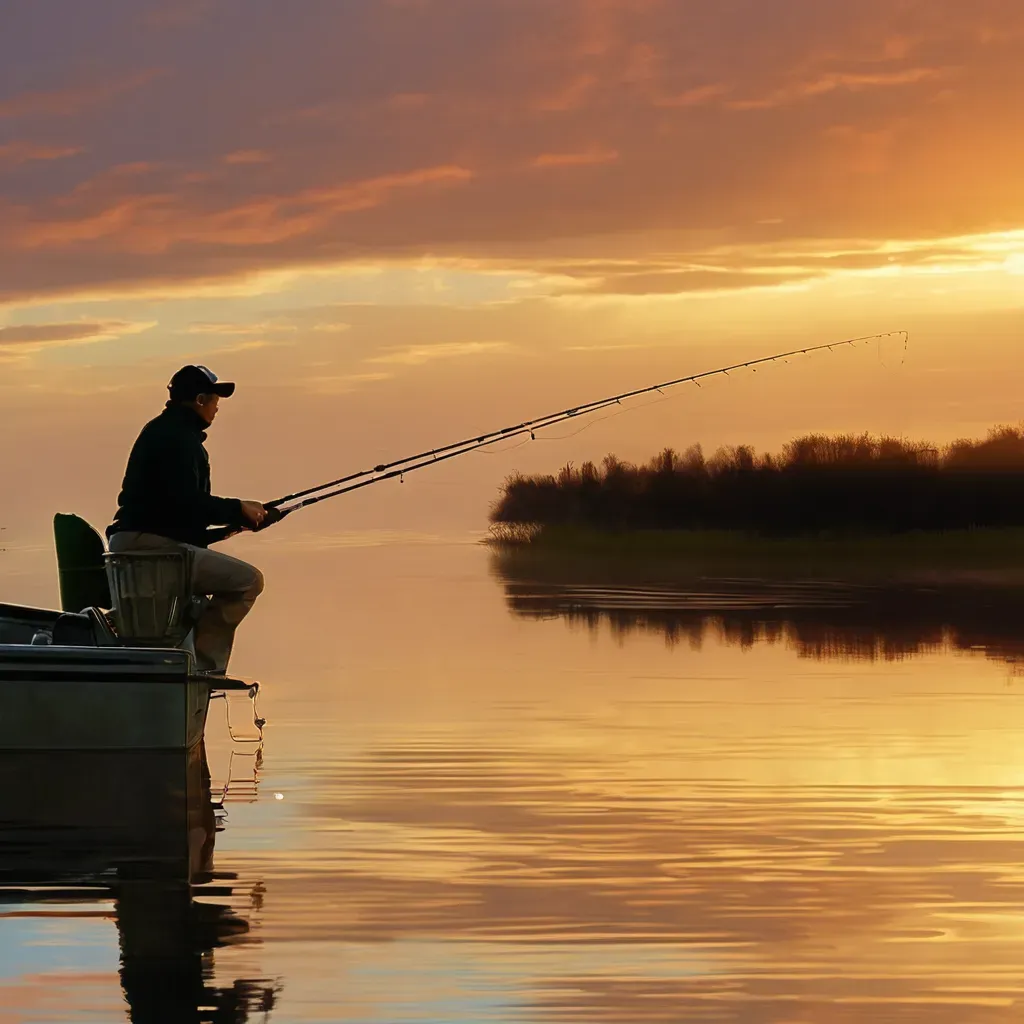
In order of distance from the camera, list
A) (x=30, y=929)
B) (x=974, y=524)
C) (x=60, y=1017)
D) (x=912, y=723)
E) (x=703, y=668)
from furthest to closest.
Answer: (x=974, y=524)
(x=703, y=668)
(x=912, y=723)
(x=30, y=929)
(x=60, y=1017)

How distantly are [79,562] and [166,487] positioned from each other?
1.43m

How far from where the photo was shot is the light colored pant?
1027 centimetres

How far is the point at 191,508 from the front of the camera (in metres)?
10.3

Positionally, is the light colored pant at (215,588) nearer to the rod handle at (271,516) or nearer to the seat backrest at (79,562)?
the rod handle at (271,516)

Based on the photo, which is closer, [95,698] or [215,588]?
[95,698]

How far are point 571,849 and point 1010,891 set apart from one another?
1764 mm

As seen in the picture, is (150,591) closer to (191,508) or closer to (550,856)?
(191,508)

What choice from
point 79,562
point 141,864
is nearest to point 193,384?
point 79,562

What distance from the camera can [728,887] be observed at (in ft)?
24.0

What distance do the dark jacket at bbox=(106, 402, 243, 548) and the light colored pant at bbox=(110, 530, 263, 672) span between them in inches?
3.3

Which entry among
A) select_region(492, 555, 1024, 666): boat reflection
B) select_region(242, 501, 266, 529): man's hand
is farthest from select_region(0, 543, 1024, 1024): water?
select_region(492, 555, 1024, 666): boat reflection

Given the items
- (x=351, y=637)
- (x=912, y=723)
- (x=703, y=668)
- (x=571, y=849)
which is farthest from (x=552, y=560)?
(x=571, y=849)

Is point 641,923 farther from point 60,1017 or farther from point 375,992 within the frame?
point 60,1017

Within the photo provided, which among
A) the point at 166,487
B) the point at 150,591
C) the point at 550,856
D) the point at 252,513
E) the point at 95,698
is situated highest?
the point at 166,487
